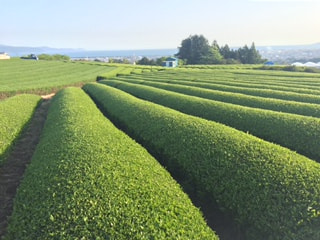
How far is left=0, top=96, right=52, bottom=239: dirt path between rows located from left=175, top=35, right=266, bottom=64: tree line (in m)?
81.4

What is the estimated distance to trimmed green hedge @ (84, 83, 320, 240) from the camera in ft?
17.5

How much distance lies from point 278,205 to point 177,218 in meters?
2.13

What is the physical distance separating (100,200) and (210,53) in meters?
93.4

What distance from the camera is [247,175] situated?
21.2ft

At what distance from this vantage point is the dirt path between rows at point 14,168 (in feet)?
23.7

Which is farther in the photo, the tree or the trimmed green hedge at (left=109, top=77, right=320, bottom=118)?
the tree

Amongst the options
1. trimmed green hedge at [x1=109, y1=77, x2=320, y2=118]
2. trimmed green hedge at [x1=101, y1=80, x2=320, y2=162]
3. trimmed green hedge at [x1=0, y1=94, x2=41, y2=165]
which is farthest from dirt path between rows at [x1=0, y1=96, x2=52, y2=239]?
trimmed green hedge at [x1=109, y1=77, x2=320, y2=118]

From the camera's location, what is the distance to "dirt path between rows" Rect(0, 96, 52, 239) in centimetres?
721

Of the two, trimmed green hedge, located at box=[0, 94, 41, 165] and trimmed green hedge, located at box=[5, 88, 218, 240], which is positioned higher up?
trimmed green hedge, located at box=[5, 88, 218, 240]

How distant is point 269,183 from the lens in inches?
238

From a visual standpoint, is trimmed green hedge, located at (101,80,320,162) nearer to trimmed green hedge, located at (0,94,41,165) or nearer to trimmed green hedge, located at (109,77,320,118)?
trimmed green hedge, located at (109,77,320,118)

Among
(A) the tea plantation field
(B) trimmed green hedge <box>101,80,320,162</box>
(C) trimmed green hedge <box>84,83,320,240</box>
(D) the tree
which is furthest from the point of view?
(D) the tree

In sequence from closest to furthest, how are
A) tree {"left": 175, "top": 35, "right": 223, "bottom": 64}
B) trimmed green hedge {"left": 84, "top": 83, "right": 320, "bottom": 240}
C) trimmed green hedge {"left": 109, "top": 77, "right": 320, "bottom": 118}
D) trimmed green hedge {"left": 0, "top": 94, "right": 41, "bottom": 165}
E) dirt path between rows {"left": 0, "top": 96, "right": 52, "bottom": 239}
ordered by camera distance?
trimmed green hedge {"left": 84, "top": 83, "right": 320, "bottom": 240}
dirt path between rows {"left": 0, "top": 96, "right": 52, "bottom": 239}
trimmed green hedge {"left": 0, "top": 94, "right": 41, "bottom": 165}
trimmed green hedge {"left": 109, "top": 77, "right": 320, "bottom": 118}
tree {"left": 175, "top": 35, "right": 223, "bottom": 64}

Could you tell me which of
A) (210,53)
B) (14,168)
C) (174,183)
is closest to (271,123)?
(174,183)
